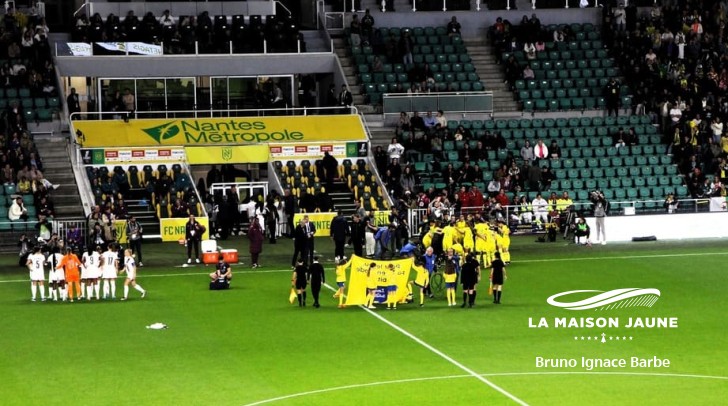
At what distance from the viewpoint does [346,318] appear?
35375 mm

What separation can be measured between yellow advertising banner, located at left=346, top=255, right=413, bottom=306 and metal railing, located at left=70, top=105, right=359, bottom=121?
75.0 ft

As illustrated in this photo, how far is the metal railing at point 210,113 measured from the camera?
194 ft

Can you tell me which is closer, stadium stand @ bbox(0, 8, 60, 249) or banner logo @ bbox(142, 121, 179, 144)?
stadium stand @ bbox(0, 8, 60, 249)

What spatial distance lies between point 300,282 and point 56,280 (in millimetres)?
6539

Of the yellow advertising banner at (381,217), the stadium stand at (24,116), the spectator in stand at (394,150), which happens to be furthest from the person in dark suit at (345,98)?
the stadium stand at (24,116)

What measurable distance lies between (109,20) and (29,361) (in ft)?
104

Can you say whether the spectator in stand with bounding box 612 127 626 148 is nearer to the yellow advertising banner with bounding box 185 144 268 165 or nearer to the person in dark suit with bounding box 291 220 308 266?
the yellow advertising banner with bounding box 185 144 268 165

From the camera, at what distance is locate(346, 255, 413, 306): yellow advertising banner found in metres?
36.5

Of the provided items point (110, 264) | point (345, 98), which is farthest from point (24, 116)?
point (110, 264)

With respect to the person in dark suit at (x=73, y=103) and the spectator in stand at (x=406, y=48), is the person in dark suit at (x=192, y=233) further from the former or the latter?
the spectator in stand at (x=406, y=48)

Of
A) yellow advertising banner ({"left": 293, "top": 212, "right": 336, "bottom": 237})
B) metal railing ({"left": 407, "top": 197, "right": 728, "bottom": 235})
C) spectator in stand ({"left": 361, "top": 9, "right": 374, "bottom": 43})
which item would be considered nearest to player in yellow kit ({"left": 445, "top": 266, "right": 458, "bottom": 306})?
metal railing ({"left": 407, "top": 197, "right": 728, "bottom": 235})

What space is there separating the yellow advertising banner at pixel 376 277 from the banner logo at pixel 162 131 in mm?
21928

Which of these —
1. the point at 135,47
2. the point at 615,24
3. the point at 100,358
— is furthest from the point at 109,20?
the point at 100,358

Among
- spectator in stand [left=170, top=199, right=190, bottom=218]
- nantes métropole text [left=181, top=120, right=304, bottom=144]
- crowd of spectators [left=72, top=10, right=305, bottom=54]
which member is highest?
crowd of spectators [left=72, top=10, right=305, bottom=54]
